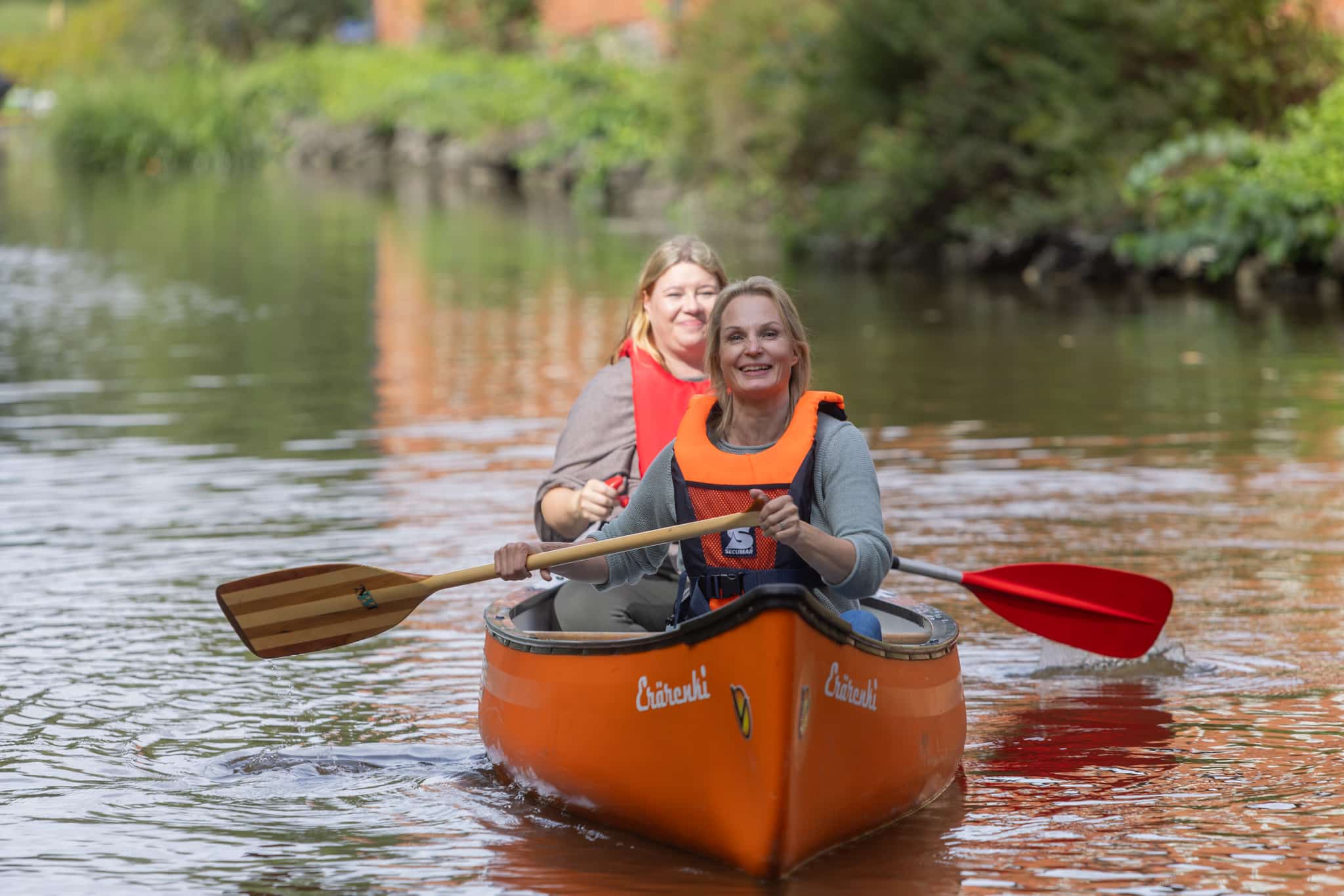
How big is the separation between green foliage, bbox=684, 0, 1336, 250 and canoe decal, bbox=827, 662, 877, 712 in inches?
624

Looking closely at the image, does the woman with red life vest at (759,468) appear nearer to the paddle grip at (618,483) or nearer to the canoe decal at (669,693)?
the canoe decal at (669,693)

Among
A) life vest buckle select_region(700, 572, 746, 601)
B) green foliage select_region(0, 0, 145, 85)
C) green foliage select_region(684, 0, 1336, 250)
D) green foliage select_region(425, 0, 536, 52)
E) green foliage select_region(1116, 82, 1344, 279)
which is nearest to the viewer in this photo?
life vest buckle select_region(700, 572, 746, 601)

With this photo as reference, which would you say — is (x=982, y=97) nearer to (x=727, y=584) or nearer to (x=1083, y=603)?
(x=1083, y=603)

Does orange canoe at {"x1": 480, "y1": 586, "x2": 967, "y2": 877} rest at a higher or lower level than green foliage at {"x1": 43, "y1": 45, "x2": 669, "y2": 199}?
lower

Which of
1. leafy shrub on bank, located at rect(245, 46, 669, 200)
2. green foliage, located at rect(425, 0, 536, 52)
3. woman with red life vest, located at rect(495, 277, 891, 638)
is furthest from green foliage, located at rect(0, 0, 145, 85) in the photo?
woman with red life vest, located at rect(495, 277, 891, 638)

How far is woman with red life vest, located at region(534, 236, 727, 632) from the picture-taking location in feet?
18.6

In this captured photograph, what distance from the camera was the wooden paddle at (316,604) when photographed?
18.4ft

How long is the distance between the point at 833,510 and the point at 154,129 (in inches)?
1822

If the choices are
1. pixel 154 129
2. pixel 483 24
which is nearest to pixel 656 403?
pixel 483 24

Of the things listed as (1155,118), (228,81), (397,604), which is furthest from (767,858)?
(228,81)

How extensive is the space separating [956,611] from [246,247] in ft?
63.2

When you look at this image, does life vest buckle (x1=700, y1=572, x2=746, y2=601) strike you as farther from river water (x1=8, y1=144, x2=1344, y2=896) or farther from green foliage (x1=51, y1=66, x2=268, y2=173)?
green foliage (x1=51, y1=66, x2=268, y2=173)

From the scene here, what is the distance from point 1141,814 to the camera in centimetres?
519

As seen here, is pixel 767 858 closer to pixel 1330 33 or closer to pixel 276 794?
pixel 276 794
